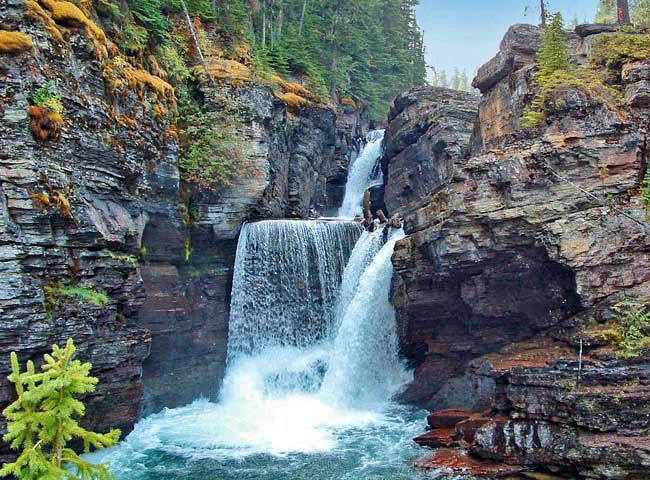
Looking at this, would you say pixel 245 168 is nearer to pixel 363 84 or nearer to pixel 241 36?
pixel 241 36

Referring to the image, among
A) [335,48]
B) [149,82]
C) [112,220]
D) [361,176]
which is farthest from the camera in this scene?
[361,176]

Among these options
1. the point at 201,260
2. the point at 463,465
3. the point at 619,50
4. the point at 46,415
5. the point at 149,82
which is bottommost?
the point at 463,465

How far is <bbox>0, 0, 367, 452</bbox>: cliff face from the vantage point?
1310 centimetres

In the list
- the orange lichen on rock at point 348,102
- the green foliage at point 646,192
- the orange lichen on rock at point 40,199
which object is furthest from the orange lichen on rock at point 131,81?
the orange lichen on rock at point 348,102

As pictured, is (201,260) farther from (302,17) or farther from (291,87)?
(302,17)

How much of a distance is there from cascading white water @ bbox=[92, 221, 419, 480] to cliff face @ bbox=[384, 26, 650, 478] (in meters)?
1.48

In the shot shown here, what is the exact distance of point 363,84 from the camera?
43.0 meters

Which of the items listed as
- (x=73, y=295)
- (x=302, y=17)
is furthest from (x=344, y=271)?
(x=302, y=17)

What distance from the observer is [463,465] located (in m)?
12.9

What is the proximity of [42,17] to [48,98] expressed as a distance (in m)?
2.51

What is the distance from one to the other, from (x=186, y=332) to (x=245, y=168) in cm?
779

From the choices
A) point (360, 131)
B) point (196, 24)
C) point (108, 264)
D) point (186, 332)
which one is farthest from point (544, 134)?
point (360, 131)

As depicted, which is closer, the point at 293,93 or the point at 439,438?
the point at 439,438

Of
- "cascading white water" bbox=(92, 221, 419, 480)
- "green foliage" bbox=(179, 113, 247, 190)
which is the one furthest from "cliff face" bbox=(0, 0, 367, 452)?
"cascading white water" bbox=(92, 221, 419, 480)
